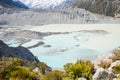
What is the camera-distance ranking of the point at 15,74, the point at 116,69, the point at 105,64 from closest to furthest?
the point at 15,74 < the point at 116,69 < the point at 105,64

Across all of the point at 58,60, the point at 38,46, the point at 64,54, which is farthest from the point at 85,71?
the point at 38,46

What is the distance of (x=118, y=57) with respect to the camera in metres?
20.0

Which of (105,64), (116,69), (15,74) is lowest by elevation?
(105,64)

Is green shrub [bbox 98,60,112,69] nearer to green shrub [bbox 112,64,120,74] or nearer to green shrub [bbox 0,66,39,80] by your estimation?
green shrub [bbox 112,64,120,74]

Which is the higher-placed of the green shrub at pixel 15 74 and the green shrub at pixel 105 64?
the green shrub at pixel 15 74

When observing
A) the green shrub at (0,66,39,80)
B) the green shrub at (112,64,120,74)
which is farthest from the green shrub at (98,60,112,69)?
the green shrub at (0,66,39,80)

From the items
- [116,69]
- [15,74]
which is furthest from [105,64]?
[15,74]

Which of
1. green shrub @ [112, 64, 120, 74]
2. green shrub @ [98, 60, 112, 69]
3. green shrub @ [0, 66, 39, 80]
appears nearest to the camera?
green shrub @ [0, 66, 39, 80]

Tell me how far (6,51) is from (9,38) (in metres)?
124

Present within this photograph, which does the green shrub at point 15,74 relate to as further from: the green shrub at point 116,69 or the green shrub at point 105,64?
the green shrub at point 105,64

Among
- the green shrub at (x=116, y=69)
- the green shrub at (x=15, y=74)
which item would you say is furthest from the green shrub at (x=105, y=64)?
the green shrub at (x=15, y=74)

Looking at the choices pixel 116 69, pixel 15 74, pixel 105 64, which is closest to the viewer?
pixel 15 74

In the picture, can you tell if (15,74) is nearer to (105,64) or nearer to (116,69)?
(116,69)

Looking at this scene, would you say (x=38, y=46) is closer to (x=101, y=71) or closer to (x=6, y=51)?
(x=6, y=51)
